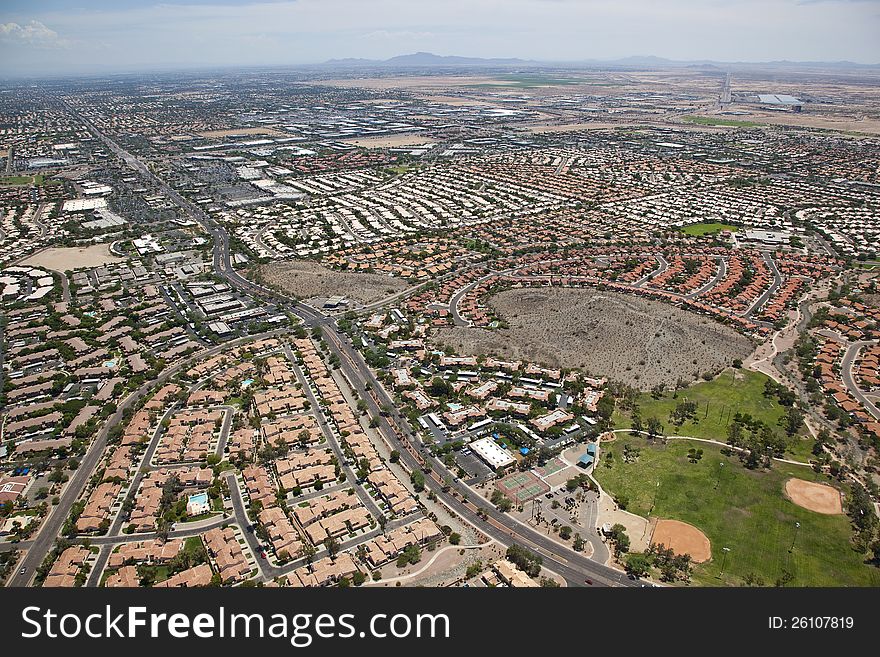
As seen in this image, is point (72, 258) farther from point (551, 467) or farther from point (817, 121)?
point (817, 121)

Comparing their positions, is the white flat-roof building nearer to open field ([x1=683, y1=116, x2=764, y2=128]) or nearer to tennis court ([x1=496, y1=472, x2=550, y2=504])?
tennis court ([x1=496, y1=472, x2=550, y2=504])

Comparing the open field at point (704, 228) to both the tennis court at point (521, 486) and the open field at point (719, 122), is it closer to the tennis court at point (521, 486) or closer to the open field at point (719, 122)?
the tennis court at point (521, 486)

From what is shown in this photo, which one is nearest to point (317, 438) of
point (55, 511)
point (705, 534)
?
point (55, 511)

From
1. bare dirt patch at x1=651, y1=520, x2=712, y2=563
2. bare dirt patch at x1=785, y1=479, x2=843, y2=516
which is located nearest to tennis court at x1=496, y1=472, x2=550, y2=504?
bare dirt patch at x1=651, y1=520, x2=712, y2=563

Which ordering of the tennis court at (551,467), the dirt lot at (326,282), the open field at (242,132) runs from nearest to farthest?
Result: 1. the tennis court at (551,467)
2. the dirt lot at (326,282)
3. the open field at (242,132)

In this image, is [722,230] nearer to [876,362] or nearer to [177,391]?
[876,362]

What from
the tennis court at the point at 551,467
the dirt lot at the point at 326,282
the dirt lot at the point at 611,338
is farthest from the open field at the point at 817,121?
the tennis court at the point at 551,467
